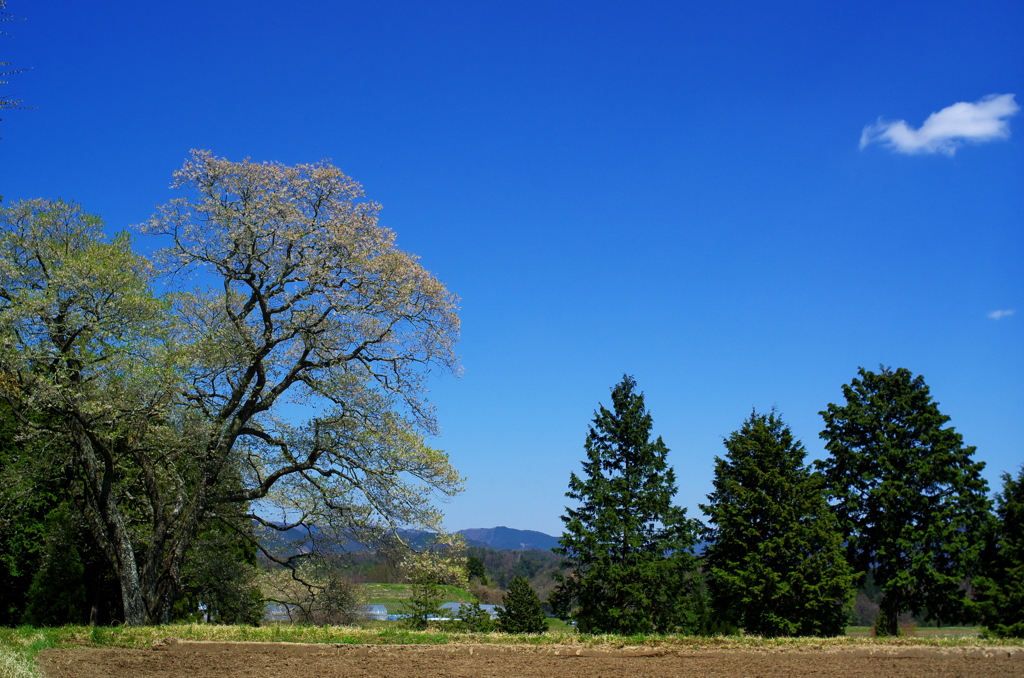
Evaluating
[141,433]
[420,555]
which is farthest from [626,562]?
[141,433]

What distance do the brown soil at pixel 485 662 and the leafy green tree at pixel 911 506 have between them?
1844cm

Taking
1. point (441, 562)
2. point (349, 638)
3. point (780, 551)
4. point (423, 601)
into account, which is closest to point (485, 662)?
point (349, 638)

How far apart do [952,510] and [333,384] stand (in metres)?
26.0

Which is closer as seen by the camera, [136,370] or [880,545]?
[136,370]

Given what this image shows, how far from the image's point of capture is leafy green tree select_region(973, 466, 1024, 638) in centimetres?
2520

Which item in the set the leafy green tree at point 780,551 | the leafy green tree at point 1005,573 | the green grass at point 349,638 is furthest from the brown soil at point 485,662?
the leafy green tree at point 1005,573

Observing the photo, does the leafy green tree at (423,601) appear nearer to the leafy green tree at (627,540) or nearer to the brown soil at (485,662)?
the leafy green tree at (627,540)

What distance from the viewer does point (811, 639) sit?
38.5ft

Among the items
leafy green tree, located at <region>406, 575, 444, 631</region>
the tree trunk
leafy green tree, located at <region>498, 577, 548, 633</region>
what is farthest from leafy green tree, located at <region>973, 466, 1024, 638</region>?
leafy green tree, located at <region>498, 577, 548, 633</region>

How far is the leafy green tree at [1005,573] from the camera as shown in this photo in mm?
25203

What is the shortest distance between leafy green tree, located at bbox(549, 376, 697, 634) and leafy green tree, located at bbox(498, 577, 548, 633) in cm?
1462

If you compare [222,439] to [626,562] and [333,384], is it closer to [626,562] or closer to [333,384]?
[333,384]

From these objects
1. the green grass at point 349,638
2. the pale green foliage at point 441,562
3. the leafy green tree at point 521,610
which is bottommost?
the leafy green tree at point 521,610

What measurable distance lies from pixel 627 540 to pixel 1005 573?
50.8ft
